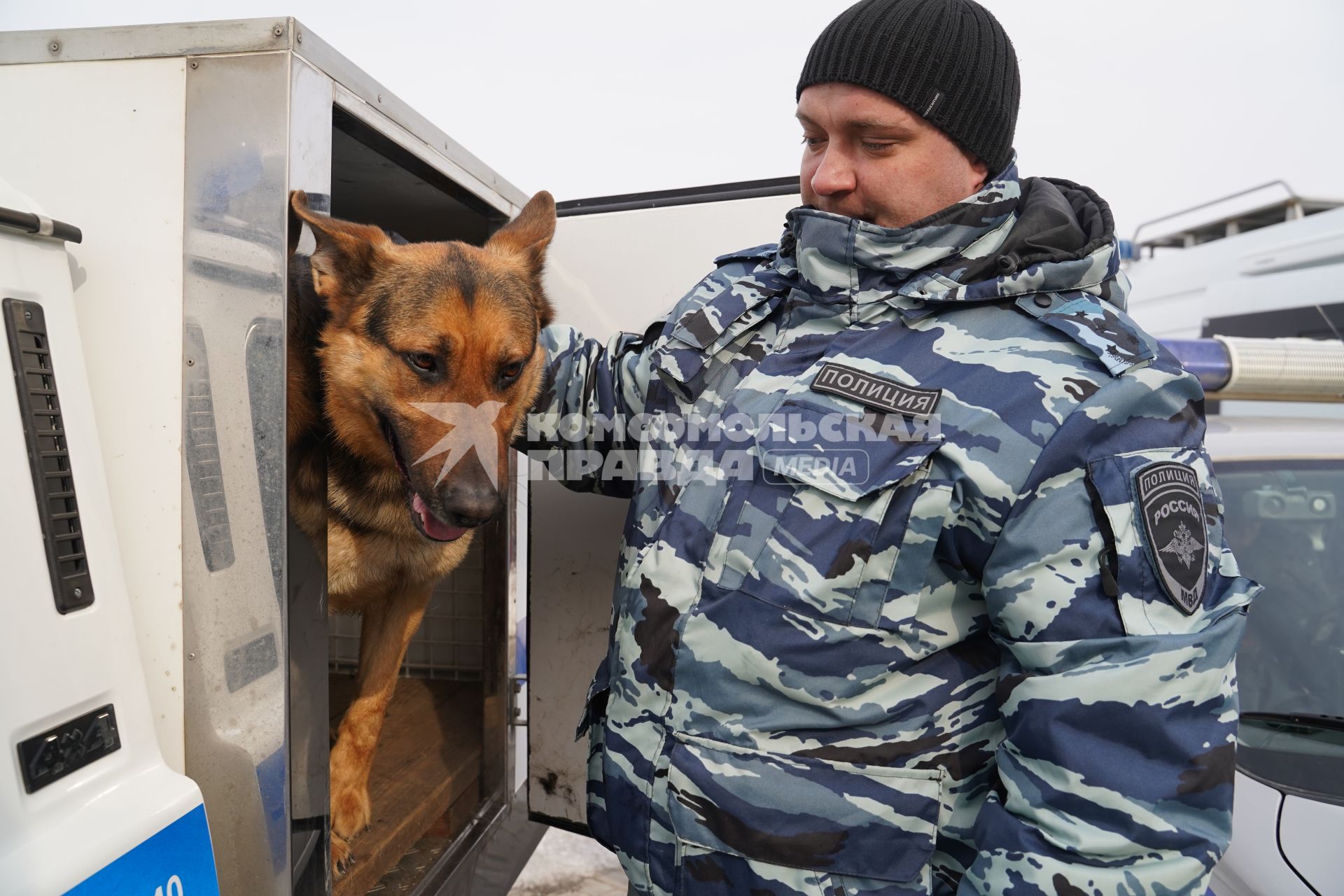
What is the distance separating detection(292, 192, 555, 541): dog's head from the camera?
6.12 ft

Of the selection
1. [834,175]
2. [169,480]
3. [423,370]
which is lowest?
[169,480]

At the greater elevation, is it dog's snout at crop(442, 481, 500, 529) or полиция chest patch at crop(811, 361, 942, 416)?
полиция chest patch at crop(811, 361, 942, 416)

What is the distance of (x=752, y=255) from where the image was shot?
202cm

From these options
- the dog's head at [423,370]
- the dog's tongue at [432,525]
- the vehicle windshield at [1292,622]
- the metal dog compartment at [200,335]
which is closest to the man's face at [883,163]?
the dog's head at [423,370]

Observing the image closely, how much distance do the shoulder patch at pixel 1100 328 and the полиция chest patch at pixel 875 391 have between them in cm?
26

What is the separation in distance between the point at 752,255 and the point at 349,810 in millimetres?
1953

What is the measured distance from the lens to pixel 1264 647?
7.83 ft

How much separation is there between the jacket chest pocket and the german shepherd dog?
69cm

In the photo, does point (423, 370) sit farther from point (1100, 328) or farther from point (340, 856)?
point (1100, 328)

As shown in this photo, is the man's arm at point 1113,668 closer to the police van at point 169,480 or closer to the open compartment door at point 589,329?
the police van at point 169,480

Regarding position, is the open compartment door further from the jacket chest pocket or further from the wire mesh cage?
the jacket chest pocket
